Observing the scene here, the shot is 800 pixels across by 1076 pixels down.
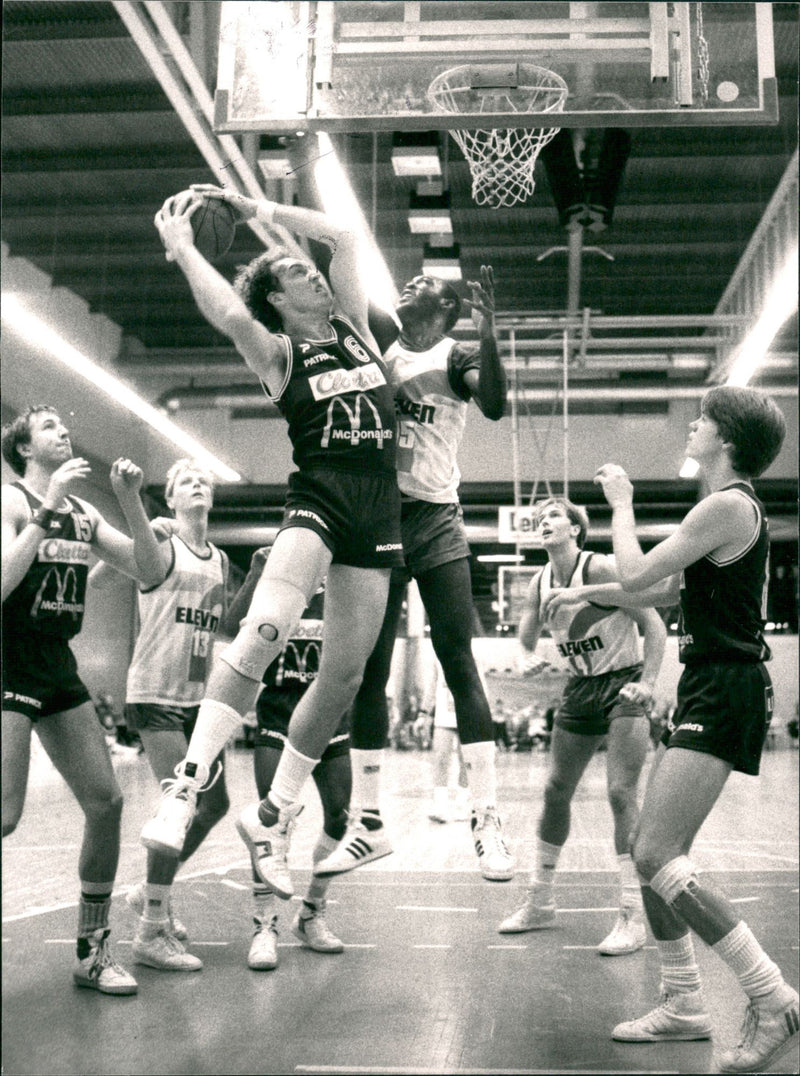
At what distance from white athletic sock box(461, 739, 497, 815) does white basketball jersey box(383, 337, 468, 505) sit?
0.94 metres

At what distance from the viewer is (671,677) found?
2055 centimetres

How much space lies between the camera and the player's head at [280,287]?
379cm

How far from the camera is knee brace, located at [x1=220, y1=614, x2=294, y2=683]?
11.0 ft

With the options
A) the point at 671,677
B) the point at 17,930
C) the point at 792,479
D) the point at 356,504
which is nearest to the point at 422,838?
the point at 17,930

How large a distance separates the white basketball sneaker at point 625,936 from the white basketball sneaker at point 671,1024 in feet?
3.86

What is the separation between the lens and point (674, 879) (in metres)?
3.31

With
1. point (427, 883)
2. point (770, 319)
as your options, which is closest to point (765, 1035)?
point (427, 883)

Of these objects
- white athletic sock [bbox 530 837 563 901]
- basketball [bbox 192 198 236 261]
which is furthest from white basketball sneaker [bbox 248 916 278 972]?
basketball [bbox 192 198 236 261]

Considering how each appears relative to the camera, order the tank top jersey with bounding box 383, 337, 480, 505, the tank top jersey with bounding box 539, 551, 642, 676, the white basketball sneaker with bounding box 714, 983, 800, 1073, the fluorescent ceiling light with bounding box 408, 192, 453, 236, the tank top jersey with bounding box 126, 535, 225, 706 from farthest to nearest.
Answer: the fluorescent ceiling light with bounding box 408, 192, 453, 236 < the tank top jersey with bounding box 539, 551, 642, 676 < the tank top jersey with bounding box 126, 535, 225, 706 < the tank top jersey with bounding box 383, 337, 480, 505 < the white basketball sneaker with bounding box 714, 983, 800, 1073

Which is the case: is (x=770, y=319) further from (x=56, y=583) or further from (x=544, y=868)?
(x=56, y=583)

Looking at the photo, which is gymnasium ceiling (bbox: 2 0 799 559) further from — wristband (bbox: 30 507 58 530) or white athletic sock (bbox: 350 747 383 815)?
white athletic sock (bbox: 350 747 383 815)

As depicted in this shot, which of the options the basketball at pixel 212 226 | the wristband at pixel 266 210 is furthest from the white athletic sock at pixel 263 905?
the wristband at pixel 266 210

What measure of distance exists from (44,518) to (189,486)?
5.17ft

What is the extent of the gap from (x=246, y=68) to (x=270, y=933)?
3.44 meters
